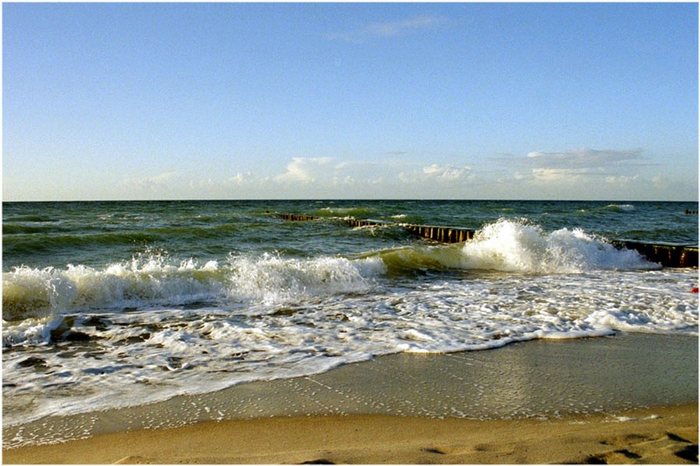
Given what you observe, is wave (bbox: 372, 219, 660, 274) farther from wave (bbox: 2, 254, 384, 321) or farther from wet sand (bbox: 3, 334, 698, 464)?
wet sand (bbox: 3, 334, 698, 464)

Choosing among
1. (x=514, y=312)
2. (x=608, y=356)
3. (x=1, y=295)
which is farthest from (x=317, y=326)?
(x=1, y=295)

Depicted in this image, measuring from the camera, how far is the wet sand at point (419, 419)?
141 inches

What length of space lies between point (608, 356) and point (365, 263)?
723 cm

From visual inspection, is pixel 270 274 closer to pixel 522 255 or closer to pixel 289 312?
pixel 289 312

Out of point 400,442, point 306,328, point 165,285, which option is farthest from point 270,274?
point 400,442

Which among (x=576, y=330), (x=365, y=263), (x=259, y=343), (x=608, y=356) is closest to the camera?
(x=608, y=356)

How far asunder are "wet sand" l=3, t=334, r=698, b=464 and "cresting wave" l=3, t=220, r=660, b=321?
4.69 meters

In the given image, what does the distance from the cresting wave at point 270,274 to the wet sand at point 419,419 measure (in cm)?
469

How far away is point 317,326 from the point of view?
24.7 feet

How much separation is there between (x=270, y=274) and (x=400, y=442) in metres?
7.47

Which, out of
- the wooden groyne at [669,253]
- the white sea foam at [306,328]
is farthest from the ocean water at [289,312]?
the wooden groyne at [669,253]

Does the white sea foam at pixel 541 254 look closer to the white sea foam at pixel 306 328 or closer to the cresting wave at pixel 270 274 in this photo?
the cresting wave at pixel 270 274

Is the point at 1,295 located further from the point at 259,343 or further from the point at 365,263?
the point at 365,263

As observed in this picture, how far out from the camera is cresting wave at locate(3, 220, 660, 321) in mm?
9219
